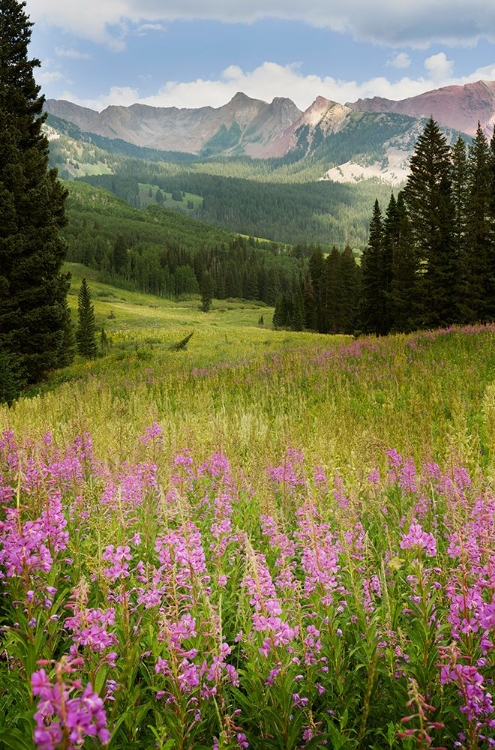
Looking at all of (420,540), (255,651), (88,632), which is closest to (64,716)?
(88,632)

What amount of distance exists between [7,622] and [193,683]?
2.19 m

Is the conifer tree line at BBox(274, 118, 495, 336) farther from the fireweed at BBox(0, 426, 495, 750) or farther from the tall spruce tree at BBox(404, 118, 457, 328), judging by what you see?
the fireweed at BBox(0, 426, 495, 750)

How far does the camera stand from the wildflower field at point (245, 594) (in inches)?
70.2

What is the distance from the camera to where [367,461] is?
4812 mm

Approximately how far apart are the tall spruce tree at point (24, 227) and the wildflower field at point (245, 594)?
1505 centimetres

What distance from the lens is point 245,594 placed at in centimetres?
258

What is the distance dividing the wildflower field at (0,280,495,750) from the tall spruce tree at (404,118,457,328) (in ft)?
103

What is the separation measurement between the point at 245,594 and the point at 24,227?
72.0 ft

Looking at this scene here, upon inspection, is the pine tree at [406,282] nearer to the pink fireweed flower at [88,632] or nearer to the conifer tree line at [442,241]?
the conifer tree line at [442,241]

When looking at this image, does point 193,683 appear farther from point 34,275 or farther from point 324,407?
point 34,275

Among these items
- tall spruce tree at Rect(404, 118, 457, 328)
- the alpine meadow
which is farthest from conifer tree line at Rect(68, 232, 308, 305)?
the alpine meadow

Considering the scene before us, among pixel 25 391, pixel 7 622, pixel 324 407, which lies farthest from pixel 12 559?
pixel 25 391

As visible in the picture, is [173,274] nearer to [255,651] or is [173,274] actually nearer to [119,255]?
[119,255]

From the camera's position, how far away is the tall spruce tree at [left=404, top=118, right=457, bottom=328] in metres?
36.3
